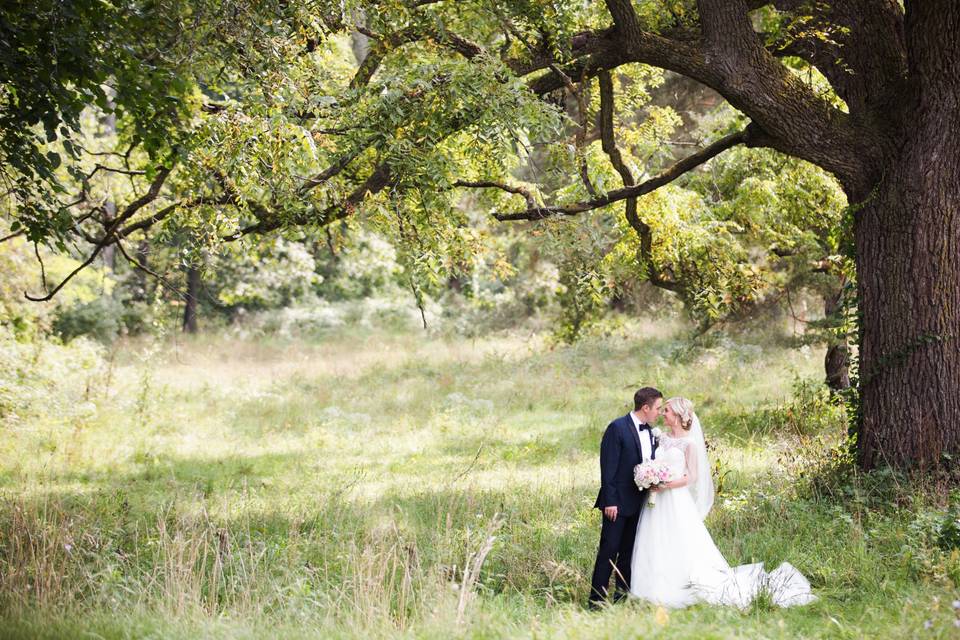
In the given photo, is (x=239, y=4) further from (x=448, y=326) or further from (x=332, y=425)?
(x=448, y=326)

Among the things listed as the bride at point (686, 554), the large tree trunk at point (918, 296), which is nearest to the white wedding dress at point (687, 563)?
the bride at point (686, 554)

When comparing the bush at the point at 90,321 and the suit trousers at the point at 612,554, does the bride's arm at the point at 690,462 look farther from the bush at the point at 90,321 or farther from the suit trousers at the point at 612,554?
the bush at the point at 90,321

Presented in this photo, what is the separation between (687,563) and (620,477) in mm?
812

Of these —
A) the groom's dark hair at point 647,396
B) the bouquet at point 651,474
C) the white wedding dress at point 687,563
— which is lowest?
the white wedding dress at point 687,563

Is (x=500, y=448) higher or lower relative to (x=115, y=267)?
lower

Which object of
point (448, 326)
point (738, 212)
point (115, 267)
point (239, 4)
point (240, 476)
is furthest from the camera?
point (115, 267)

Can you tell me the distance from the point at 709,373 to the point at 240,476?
34.3 ft

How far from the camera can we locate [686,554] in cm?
596

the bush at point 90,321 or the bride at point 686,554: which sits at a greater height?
the bush at point 90,321

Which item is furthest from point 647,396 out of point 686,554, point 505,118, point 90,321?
point 90,321

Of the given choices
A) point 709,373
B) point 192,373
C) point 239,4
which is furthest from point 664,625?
point 192,373

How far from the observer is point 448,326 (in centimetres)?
3003

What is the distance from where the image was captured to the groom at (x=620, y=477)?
19.7 feet

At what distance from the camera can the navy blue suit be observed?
603 cm
